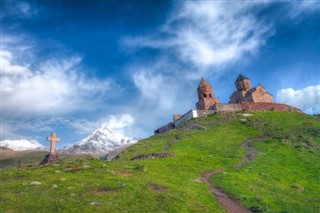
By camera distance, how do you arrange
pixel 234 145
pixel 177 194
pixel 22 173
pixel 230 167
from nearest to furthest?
pixel 177 194 < pixel 22 173 < pixel 230 167 < pixel 234 145

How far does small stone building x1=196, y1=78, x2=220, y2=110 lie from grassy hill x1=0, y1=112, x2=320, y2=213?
37.0m

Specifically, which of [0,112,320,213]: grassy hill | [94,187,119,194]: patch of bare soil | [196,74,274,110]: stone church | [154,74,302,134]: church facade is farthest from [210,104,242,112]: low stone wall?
[94,187,119,194]: patch of bare soil

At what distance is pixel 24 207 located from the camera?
17.7 m

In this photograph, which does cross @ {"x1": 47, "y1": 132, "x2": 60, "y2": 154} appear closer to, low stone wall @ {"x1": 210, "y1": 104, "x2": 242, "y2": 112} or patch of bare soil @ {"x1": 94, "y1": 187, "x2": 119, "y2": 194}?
patch of bare soil @ {"x1": 94, "y1": 187, "x2": 119, "y2": 194}

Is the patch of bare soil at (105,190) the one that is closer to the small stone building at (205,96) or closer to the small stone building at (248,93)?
the small stone building at (205,96)

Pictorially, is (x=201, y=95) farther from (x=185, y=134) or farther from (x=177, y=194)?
(x=177, y=194)

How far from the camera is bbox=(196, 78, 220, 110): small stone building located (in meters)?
94.7

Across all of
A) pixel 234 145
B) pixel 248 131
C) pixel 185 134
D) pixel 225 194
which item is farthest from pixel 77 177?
pixel 248 131

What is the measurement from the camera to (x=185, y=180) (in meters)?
28.3

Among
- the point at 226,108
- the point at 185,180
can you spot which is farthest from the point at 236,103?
the point at 185,180

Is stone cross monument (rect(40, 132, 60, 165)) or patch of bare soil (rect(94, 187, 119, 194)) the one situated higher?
stone cross monument (rect(40, 132, 60, 165))

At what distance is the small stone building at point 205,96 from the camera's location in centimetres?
9469

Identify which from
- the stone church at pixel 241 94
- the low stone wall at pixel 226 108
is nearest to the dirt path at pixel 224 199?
the low stone wall at pixel 226 108

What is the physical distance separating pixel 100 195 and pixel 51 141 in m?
26.1
